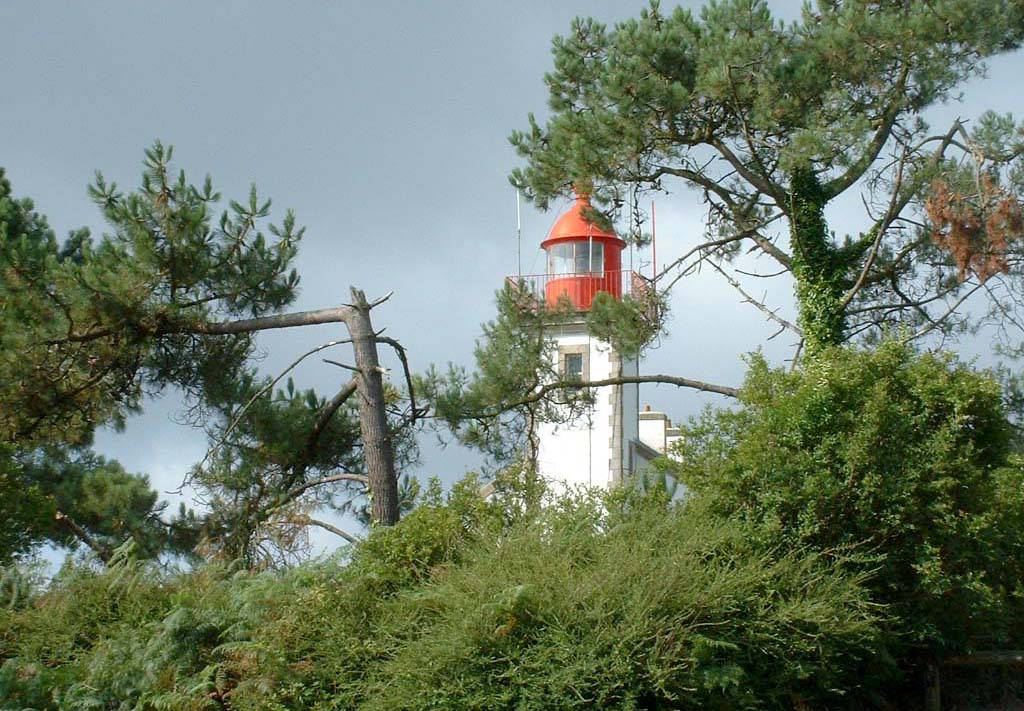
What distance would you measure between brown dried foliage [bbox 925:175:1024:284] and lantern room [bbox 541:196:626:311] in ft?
38.8

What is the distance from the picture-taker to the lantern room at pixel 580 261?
2608 centimetres

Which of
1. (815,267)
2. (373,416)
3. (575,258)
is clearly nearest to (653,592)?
(373,416)

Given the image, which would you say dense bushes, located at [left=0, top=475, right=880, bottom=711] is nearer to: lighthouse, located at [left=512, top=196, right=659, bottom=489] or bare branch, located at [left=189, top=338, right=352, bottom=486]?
bare branch, located at [left=189, top=338, right=352, bottom=486]

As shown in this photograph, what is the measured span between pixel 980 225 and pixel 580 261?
1325 cm

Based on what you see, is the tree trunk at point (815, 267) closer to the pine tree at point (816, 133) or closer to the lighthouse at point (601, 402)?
the pine tree at point (816, 133)

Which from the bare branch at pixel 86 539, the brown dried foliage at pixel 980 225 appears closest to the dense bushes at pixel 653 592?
the brown dried foliage at pixel 980 225

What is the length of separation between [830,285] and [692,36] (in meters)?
3.63

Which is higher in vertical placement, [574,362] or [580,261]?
[580,261]

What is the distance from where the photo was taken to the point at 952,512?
34.2 ft

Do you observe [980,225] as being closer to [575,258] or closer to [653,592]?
[653,592]

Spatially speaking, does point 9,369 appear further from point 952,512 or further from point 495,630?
point 952,512

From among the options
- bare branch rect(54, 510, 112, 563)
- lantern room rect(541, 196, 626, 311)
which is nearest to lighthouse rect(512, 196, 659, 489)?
lantern room rect(541, 196, 626, 311)

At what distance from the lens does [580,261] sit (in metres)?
26.7

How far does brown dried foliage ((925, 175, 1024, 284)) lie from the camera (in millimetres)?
13891
